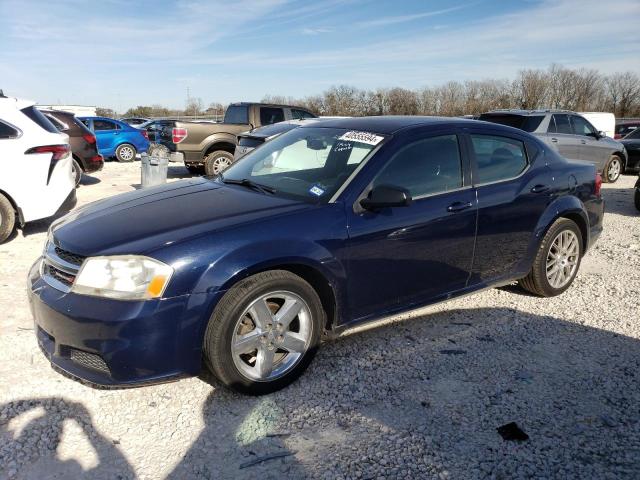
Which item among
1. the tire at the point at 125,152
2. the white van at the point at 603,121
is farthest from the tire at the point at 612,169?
the tire at the point at 125,152

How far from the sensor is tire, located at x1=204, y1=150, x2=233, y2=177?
11.9 m

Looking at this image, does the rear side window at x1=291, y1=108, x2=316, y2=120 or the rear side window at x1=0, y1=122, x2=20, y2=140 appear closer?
the rear side window at x1=0, y1=122, x2=20, y2=140

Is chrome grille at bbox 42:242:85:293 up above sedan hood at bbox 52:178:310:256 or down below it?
below

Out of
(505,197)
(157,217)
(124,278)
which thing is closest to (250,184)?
(157,217)

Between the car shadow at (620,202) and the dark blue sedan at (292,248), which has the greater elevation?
the dark blue sedan at (292,248)

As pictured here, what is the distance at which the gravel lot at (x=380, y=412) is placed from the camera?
2.59 m

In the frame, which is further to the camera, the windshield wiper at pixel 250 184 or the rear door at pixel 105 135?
the rear door at pixel 105 135

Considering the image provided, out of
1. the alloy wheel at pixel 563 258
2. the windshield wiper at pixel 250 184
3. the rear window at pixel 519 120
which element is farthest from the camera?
the rear window at pixel 519 120

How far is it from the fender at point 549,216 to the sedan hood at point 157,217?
86.0 inches

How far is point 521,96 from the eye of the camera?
137ft

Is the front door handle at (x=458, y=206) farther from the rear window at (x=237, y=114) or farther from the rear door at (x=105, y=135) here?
the rear door at (x=105, y=135)

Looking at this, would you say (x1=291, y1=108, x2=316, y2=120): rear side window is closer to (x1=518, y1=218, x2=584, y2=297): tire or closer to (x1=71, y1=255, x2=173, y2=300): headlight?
(x1=518, y1=218, x2=584, y2=297): tire

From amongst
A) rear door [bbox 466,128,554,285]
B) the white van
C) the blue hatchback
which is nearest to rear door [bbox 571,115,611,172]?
the white van

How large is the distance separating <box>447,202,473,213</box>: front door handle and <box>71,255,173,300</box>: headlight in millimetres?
2037
